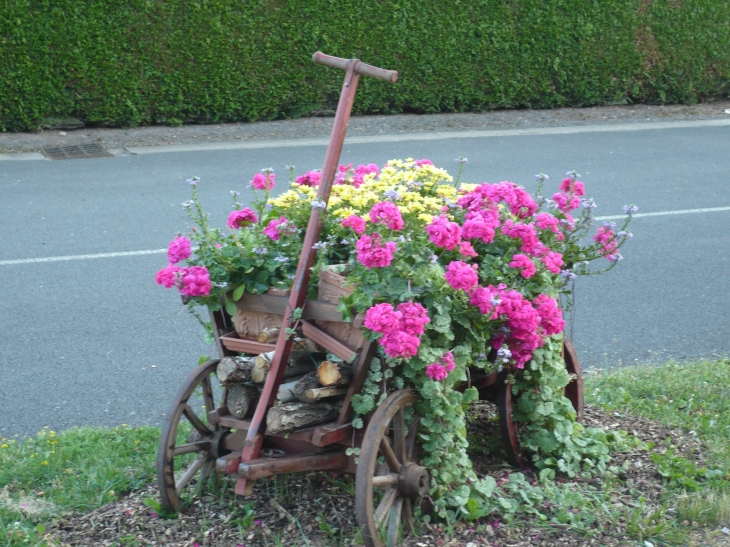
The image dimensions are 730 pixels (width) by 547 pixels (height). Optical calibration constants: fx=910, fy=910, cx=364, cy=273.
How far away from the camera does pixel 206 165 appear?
10.1 metres

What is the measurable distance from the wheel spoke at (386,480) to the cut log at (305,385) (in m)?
0.37

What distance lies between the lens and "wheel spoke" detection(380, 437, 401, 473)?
3021mm

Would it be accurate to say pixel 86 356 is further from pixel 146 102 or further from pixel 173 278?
pixel 146 102

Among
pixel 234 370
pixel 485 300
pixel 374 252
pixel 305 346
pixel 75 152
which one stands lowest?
pixel 75 152

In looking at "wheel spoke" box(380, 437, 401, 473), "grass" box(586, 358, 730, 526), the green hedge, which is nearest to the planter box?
"wheel spoke" box(380, 437, 401, 473)

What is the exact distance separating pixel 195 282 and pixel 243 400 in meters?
0.45

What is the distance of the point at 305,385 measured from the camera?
3088 millimetres

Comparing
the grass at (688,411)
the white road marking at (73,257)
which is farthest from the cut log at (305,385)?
the white road marking at (73,257)

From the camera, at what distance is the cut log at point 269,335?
10.5 feet

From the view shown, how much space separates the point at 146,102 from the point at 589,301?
7909 mm

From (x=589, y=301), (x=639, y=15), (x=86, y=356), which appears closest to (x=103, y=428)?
(x=86, y=356)

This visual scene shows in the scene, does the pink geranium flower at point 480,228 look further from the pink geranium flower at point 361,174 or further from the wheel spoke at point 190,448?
→ the wheel spoke at point 190,448

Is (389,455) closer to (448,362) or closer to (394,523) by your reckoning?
(394,523)

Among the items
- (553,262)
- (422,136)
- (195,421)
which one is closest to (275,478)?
(195,421)
